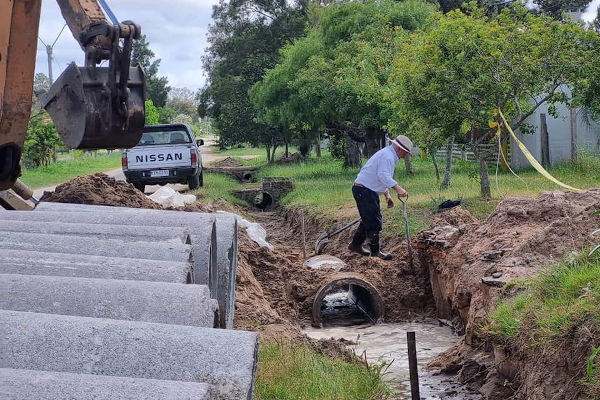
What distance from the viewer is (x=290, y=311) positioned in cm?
1145

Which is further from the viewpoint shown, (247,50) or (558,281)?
(247,50)

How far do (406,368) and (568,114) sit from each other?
13.9 m

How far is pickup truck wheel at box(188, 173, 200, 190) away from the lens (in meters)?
22.4

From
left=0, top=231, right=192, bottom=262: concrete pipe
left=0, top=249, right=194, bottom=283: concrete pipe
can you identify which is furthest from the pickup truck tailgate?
left=0, top=249, right=194, bottom=283: concrete pipe

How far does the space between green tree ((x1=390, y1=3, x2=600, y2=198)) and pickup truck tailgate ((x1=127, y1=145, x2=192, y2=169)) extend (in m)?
8.23

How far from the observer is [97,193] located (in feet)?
→ 36.3

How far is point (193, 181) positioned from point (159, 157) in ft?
5.42

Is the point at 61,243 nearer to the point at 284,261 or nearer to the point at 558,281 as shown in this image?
the point at 558,281

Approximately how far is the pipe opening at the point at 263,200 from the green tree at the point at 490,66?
9.87 m

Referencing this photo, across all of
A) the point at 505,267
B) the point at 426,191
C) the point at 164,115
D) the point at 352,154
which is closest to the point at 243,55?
the point at 352,154

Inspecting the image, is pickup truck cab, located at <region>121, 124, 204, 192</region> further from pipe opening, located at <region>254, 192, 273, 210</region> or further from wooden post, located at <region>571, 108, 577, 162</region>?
wooden post, located at <region>571, 108, 577, 162</region>

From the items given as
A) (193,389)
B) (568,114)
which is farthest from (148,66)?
(193,389)

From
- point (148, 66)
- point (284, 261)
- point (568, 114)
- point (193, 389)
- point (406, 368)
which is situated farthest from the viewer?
point (148, 66)

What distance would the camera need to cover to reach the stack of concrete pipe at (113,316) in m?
3.31
